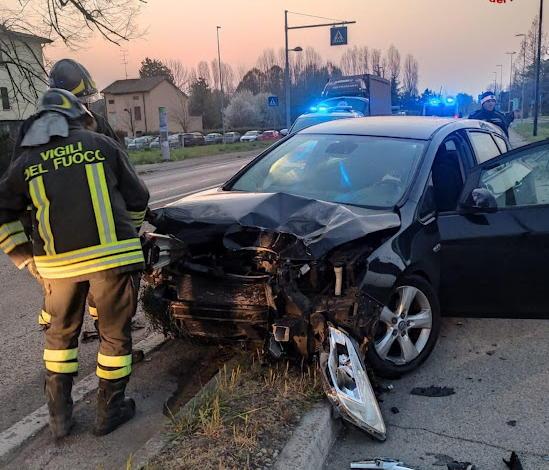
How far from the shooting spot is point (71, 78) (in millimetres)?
3420

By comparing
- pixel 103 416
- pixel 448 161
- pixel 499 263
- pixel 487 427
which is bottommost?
pixel 487 427

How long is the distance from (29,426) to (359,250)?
2.05 metres

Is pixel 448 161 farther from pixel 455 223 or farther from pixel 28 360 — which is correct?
pixel 28 360

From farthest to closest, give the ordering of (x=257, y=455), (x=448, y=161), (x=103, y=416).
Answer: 1. (x=448, y=161)
2. (x=103, y=416)
3. (x=257, y=455)

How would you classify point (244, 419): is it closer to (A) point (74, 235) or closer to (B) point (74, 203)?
(A) point (74, 235)

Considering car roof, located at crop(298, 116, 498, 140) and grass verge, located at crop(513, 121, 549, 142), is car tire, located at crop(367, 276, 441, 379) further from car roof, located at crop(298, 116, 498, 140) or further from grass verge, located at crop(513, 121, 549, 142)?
grass verge, located at crop(513, 121, 549, 142)

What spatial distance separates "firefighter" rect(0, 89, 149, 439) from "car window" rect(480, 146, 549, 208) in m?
2.55

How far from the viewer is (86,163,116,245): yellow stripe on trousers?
2.68 m

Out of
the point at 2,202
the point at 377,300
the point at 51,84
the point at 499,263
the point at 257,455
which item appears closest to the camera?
the point at 257,455

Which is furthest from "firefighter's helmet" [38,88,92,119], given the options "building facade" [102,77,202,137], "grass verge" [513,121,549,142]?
"building facade" [102,77,202,137]

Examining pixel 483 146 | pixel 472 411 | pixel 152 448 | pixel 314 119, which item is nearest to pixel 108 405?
pixel 152 448

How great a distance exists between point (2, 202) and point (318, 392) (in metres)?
1.87

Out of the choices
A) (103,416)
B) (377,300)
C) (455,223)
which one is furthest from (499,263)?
(103,416)

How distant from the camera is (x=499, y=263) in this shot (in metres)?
3.89
